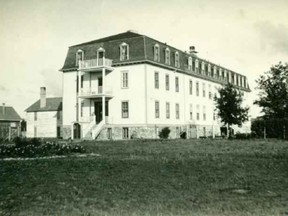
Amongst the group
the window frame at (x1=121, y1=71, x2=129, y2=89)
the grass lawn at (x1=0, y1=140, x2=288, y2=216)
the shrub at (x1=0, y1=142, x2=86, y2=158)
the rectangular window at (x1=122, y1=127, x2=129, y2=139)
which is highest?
the window frame at (x1=121, y1=71, x2=129, y2=89)

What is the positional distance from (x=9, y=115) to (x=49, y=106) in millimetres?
9769

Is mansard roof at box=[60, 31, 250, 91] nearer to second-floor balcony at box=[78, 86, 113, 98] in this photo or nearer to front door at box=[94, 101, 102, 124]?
second-floor balcony at box=[78, 86, 113, 98]

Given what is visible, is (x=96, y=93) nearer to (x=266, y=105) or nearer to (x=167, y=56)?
(x=167, y=56)

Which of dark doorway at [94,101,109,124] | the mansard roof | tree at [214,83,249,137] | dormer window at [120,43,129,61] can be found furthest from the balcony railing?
tree at [214,83,249,137]

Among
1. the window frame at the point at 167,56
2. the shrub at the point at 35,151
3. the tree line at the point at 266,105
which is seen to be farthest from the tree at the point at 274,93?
the shrub at the point at 35,151

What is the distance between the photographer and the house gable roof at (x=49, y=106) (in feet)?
187

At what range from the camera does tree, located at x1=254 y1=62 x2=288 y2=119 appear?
39500mm

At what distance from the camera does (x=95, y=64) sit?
36531 millimetres

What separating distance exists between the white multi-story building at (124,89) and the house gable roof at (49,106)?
17.1m

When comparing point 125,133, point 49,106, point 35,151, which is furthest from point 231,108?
point 49,106

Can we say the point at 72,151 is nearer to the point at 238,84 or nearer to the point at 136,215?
the point at 136,215

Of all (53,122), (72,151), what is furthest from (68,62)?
(72,151)

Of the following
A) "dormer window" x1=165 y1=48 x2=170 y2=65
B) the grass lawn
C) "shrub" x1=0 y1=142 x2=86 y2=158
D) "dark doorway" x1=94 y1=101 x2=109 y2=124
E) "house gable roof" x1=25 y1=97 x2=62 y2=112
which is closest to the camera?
the grass lawn

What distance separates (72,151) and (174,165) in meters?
6.57
